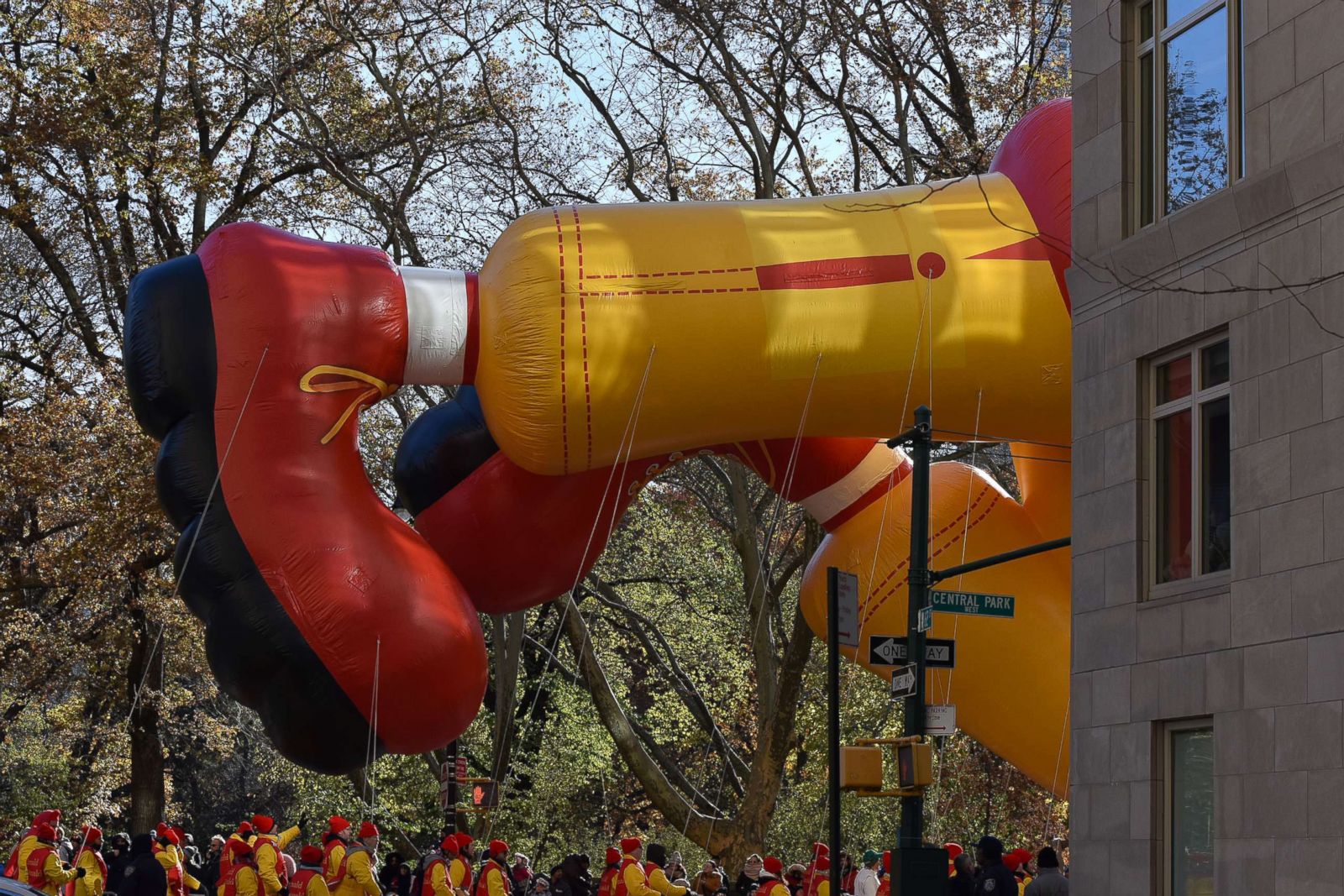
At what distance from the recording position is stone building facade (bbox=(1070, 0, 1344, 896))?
31.6 ft

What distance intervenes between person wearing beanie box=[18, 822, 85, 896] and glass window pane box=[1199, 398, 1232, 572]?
40.6ft

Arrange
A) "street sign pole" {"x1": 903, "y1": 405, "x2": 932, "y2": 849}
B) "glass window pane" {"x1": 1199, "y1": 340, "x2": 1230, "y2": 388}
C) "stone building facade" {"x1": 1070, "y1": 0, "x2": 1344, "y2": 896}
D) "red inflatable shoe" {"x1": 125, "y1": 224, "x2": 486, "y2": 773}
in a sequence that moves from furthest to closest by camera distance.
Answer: "street sign pole" {"x1": 903, "y1": 405, "x2": 932, "y2": 849}
"red inflatable shoe" {"x1": 125, "y1": 224, "x2": 486, "y2": 773}
"glass window pane" {"x1": 1199, "y1": 340, "x2": 1230, "y2": 388}
"stone building facade" {"x1": 1070, "y1": 0, "x2": 1344, "y2": 896}

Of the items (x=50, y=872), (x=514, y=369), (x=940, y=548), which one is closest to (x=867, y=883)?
(x=940, y=548)

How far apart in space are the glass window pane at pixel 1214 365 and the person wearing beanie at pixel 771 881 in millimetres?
7122

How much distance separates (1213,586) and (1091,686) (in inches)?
53.2

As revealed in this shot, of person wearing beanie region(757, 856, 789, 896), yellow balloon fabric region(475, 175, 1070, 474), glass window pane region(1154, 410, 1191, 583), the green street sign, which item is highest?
yellow balloon fabric region(475, 175, 1070, 474)

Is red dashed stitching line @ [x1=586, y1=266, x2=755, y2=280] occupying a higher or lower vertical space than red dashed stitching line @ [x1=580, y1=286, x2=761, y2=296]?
higher

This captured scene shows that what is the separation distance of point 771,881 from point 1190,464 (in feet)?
23.3

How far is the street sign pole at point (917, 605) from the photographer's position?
1345cm

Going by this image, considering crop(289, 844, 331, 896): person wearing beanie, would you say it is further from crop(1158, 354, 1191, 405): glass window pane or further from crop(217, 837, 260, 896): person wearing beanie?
crop(1158, 354, 1191, 405): glass window pane

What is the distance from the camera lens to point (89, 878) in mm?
19281

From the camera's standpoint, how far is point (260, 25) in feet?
85.5

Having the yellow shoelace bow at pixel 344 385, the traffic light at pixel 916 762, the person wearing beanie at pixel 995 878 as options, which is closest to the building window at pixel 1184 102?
the traffic light at pixel 916 762

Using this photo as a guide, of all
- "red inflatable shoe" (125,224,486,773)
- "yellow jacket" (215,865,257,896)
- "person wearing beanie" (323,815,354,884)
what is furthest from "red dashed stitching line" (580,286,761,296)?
"yellow jacket" (215,865,257,896)
